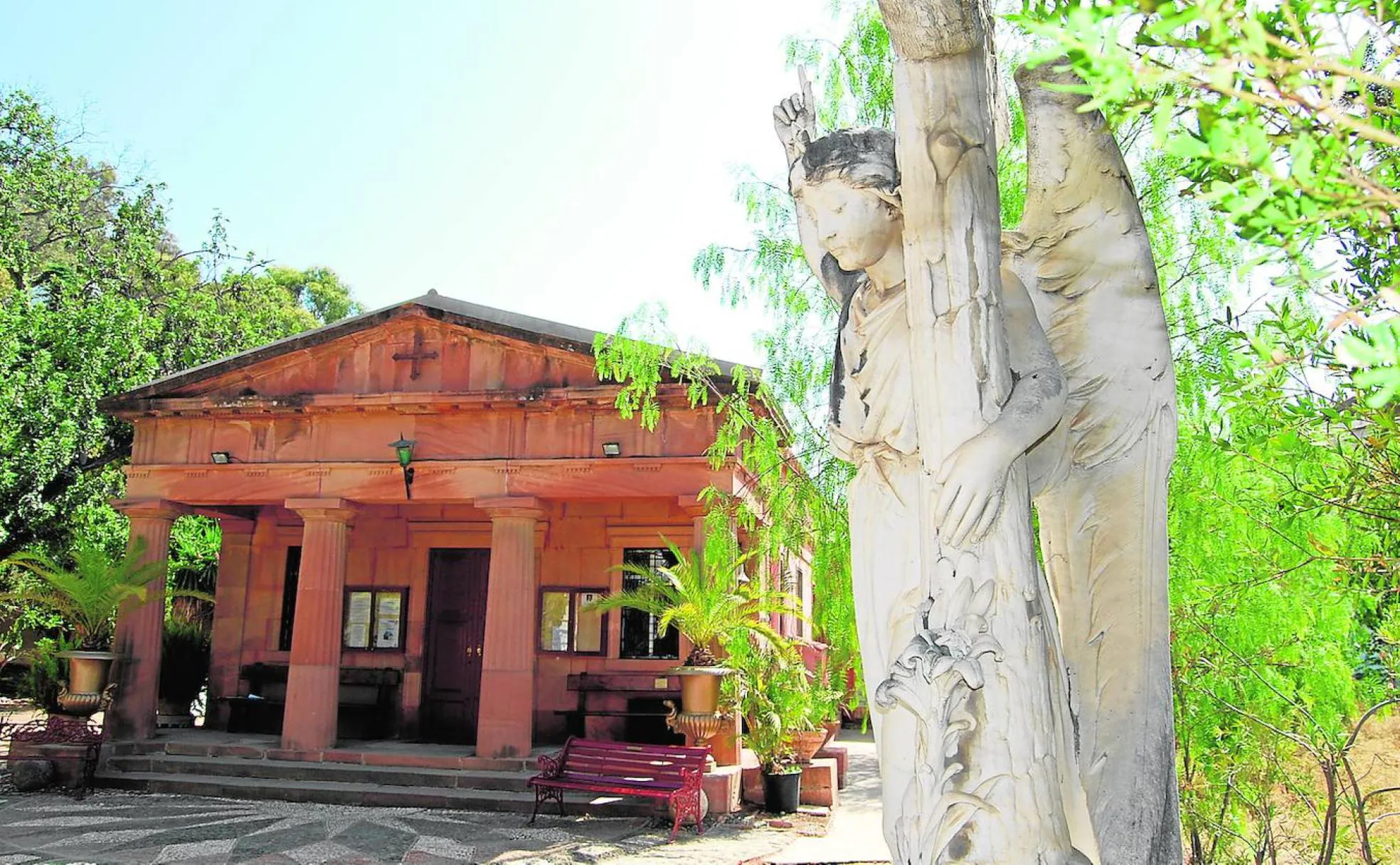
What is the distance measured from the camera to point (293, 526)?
1648cm

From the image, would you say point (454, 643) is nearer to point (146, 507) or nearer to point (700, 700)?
point (146, 507)

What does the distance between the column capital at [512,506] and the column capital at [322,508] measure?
200cm

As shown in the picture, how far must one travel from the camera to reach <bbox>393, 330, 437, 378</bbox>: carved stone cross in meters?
13.7

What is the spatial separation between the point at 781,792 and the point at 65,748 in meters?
8.89

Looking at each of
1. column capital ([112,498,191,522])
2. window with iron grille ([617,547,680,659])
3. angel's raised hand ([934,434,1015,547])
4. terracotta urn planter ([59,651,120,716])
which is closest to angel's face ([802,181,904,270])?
angel's raised hand ([934,434,1015,547])

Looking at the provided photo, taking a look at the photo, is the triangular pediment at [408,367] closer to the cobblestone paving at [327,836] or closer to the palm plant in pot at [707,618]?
the palm plant in pot at [707,618]

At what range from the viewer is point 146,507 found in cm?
1420

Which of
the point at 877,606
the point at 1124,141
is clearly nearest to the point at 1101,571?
Answer: the point at 877,606

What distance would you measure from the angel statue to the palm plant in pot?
8.53 metres

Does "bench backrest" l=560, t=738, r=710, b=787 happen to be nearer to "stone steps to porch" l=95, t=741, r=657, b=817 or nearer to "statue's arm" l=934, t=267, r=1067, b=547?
"stone steps to porch" l=95, t=741, r=657, b=817

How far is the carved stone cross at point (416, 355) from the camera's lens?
1374 cm

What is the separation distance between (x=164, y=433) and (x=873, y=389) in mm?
14594

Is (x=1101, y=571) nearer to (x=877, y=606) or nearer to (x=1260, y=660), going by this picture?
(x=877, y=606)

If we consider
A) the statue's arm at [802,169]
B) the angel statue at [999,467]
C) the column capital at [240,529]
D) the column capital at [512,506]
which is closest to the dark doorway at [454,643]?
the column capital at [512,506]
